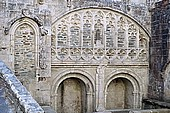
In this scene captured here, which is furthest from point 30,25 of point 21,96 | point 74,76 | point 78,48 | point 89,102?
point 21,96

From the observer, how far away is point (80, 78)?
9875 millimetres

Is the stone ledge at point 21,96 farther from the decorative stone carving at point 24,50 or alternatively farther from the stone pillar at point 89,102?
the stone pillar at point 89,102

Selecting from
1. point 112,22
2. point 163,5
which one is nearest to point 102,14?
point 112,22

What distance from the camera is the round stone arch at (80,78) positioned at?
9492 mm

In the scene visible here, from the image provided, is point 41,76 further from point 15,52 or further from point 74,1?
point 74,1

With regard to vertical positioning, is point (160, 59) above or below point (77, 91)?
above

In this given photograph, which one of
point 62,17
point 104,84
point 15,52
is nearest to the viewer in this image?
point 15,52

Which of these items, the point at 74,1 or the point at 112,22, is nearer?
the point at 74,1

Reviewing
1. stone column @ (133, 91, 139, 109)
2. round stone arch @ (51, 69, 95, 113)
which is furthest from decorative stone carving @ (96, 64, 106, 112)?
stone column @ (133, 91, 139, 109)

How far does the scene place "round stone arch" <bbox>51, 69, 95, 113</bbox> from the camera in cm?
949

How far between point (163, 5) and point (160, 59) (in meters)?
1.84

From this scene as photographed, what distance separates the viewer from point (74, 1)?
9.35 m

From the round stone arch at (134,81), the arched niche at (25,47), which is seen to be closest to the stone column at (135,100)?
the round stone arch at (134,81)

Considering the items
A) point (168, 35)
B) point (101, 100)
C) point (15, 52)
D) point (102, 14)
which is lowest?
point (101, 100)
